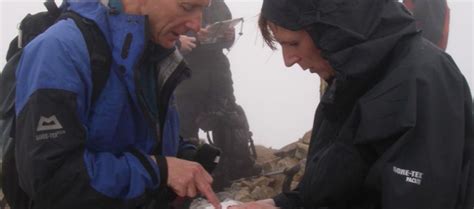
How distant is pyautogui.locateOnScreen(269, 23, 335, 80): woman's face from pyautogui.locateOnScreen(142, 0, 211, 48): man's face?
0.33 m

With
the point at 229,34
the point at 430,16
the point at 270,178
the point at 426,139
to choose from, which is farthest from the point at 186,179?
the point at 430,16

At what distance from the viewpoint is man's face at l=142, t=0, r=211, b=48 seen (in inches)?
66.4

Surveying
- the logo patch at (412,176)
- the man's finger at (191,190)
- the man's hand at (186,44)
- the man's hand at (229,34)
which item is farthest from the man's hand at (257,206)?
the man's hand at (229,34)

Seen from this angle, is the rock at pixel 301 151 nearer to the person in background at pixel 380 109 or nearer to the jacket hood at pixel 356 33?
the person in background at pixel 380 109

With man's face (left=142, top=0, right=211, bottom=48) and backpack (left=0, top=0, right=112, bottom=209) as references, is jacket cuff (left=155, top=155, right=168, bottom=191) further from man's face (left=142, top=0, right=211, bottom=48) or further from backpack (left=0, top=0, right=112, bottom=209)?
man's face (left=142, top=0, right=211, bottom=48)

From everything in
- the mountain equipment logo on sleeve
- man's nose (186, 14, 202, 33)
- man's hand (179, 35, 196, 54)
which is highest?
man's nose (186, 14, 202, 33)

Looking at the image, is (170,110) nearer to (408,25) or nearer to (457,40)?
(408,25)

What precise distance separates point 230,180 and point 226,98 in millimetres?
974

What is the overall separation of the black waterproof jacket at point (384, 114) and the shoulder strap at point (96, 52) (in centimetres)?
66

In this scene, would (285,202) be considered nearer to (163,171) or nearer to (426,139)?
(163,171)

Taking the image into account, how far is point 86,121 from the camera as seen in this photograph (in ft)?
4.91

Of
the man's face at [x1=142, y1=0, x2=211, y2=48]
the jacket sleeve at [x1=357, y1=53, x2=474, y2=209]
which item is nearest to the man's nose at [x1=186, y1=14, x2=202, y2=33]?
the man's face at [x1=142, y1=0, x2=211, y2=48]

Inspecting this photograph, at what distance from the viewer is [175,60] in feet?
6.19

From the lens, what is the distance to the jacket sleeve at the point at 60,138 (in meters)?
1.36
